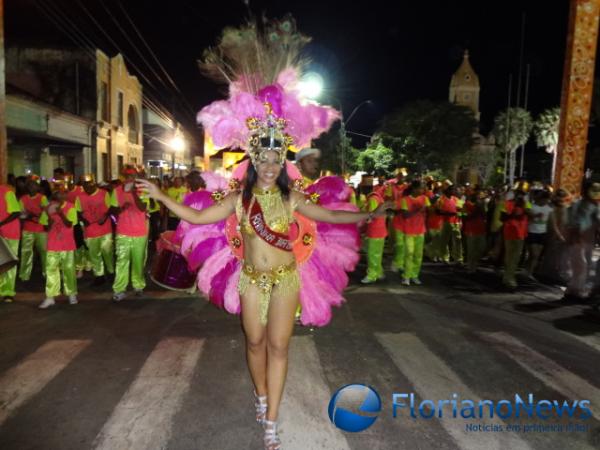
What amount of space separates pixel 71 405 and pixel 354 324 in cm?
351

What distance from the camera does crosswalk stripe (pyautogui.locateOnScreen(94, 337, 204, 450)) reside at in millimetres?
3432

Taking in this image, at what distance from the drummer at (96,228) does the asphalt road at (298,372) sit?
123 cm

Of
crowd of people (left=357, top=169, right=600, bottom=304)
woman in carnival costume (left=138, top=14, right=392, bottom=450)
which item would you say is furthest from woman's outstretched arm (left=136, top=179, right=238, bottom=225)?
crowd of people (left=357, top=169, right=600, bottom=304)

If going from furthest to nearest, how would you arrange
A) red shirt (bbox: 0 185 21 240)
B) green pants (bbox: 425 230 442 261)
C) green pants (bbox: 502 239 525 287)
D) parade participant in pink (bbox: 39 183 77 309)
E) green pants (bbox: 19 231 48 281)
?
green pants (bbox: 425 230 442 261) → green pants (bbox: 502 239 525 287) → green pants (bbox: 19 231 48 281) → red shirt (bbox: 0 185 21 240) → parade participant in pink (bbox: 39 183 77 309)

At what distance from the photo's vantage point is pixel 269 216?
3.62 meters

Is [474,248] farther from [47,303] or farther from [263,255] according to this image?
[47,303]

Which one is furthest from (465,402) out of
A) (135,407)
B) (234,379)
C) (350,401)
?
(135,407)

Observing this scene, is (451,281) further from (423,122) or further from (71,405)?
(423,122)

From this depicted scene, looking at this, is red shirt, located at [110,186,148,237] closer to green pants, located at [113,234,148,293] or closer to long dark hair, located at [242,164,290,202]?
green pants, located at [113,234,148,293]

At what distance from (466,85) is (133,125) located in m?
80.2

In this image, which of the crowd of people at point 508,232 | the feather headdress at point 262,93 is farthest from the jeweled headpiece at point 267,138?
the crowd of people at point 508,232

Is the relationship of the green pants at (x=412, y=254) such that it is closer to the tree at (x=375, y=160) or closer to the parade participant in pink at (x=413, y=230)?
the parade participant in pink at (x=413, y=230)

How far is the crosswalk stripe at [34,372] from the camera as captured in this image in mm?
4055

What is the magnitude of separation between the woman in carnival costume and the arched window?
104 feet
